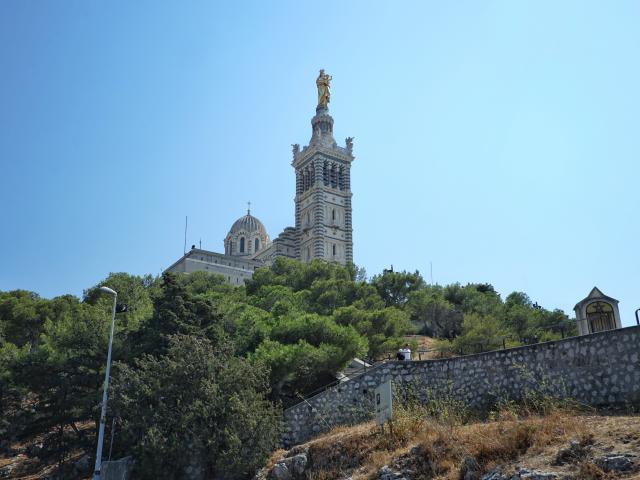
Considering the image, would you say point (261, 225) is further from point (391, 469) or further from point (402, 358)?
point (391, 469)

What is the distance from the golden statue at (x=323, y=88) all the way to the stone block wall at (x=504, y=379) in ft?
241

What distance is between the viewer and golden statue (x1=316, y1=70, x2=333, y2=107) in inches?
3519

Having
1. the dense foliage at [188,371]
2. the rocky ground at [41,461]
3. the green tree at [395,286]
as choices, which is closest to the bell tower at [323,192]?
the green tree at [395,286]

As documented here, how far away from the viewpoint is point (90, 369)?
2281 centimetres

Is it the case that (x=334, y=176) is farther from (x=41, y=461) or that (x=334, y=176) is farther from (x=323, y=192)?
(x=41, y=461)

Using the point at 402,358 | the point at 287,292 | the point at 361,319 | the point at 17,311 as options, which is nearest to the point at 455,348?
the point at 361,319

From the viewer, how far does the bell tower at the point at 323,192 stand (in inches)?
3189

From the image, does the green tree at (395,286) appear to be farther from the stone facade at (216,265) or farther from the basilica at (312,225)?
the stone facade at (216,265)

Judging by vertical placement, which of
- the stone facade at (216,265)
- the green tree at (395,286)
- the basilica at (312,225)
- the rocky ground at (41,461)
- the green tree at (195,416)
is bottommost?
the rocky ground at (41,461)

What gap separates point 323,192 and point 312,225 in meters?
4.71

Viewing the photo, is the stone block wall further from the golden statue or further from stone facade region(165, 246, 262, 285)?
the golden statue

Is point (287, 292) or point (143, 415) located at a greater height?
point (287, 292)

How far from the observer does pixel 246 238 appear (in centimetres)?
9131

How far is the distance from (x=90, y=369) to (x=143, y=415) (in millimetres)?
6091
